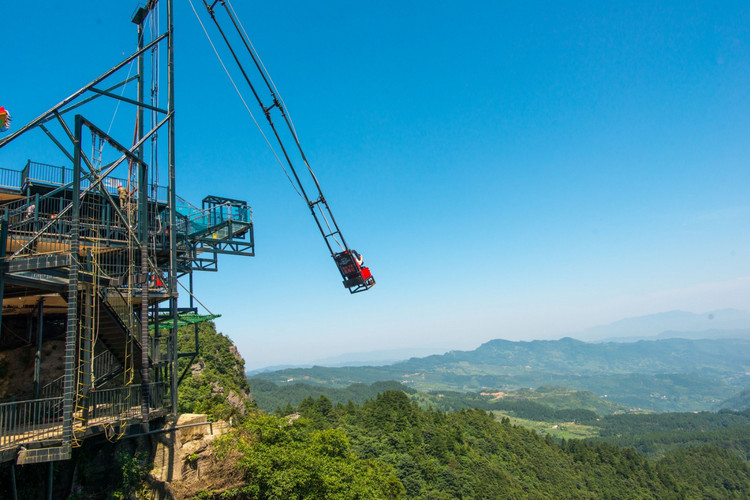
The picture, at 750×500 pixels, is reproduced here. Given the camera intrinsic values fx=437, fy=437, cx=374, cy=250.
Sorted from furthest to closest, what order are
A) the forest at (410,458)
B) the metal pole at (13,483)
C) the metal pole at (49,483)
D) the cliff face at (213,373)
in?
the cliff face at (213,373) → the forest at (410,458) → the metal pole at (49,483) → the metal pole at (13,483)

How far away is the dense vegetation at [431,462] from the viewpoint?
1955 centimetres

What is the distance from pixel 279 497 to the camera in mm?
18312

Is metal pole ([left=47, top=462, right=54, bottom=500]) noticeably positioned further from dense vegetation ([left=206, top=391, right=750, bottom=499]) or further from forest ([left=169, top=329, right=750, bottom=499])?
dense vegetation ([left=206, top=391, right=750, bottom=499])

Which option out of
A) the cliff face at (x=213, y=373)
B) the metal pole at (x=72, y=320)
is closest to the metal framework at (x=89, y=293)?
the metal pole at (x=72, y=320)

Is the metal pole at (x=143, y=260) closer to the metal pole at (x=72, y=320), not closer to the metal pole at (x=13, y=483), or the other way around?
the metal pole at (x=72, y=320)

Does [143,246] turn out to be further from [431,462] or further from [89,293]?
[431,462]

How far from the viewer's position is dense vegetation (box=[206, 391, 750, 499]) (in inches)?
770

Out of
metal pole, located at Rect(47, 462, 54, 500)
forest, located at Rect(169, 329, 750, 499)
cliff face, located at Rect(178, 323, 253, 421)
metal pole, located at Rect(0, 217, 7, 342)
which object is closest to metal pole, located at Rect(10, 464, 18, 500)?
metal pole, located at Rect(47, 462, 54, 500)

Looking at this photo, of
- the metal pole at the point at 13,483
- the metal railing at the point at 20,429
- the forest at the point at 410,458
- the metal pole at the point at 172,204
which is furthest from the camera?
the forest at the point at 410,458

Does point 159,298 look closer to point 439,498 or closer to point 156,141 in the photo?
point 156,141

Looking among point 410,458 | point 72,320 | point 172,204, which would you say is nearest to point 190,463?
point 72,320

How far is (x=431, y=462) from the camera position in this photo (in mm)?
63094

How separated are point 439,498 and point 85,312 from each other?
5222cm

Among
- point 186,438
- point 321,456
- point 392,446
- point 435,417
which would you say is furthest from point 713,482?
point 186,438
